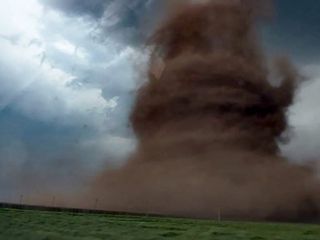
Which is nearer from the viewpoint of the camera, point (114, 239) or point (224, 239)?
point (114, 239)

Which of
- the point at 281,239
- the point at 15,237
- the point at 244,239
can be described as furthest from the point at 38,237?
the point at 281,239

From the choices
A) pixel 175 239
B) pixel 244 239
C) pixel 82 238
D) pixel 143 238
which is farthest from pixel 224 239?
pixel 82 238

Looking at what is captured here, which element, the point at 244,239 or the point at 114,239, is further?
the point at 244,239

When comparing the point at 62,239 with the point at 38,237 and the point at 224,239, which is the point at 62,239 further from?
the point at 224,239

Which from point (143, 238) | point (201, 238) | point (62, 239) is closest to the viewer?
point (62, 239)

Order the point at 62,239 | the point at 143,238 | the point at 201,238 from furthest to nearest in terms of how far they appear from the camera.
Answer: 1. the point at 201,238
2. the point at 143,238
3. the point at 62,239

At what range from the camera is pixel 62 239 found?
63438 mm

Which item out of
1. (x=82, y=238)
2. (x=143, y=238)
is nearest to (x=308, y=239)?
(x=143, y=238)

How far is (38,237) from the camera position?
65.1m

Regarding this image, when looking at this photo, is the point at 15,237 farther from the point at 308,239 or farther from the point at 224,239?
the point at 308,239

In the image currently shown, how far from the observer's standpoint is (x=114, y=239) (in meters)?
66.5

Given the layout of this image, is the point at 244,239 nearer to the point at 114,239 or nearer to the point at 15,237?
the point at 114,239

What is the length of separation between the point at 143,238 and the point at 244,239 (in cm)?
1574

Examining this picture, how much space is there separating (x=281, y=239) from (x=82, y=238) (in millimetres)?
31245
